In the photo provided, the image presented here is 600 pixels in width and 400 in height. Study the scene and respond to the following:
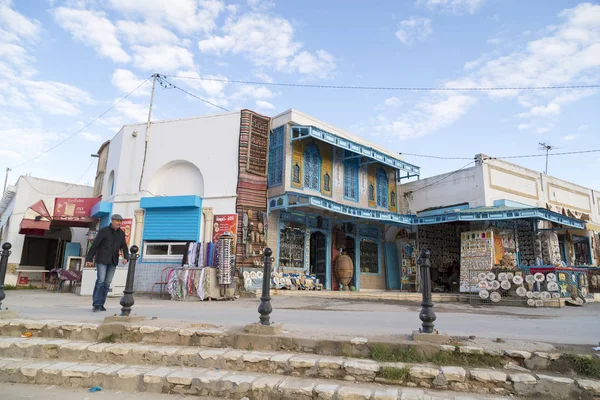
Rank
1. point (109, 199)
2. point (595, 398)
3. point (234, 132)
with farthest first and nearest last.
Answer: point (109, 199) < point (234, 132) < point (595, 398)

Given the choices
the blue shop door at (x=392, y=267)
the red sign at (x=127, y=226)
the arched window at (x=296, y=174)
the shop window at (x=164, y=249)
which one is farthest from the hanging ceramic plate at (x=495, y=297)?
the red sign at (x=127, y=226)

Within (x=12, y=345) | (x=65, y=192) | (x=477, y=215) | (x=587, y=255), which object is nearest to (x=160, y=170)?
(x=65, y=192)

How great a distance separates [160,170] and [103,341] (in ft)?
36.5

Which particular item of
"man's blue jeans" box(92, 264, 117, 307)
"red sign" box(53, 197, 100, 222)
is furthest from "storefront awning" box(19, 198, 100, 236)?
"man's blue jeans" box(92, 264, 117, 307)

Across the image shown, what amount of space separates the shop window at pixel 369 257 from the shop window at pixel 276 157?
5.32 meters

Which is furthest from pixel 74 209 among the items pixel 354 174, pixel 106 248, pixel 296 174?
pixel 354 174

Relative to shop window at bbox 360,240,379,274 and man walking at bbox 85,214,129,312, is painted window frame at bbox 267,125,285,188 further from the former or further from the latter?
man walking at bbox 85,214,129,312

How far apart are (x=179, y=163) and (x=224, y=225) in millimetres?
3403

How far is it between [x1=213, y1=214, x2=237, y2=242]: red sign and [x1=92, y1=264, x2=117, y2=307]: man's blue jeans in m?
6.48

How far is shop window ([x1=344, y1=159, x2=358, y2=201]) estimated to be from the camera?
17.0 m

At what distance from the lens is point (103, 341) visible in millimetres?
4797

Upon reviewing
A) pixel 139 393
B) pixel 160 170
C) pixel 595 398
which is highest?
pixel 160 170

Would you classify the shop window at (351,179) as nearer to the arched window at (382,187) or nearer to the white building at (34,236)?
the arched window at (382,187)

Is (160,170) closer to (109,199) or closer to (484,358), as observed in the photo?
(109,199)
